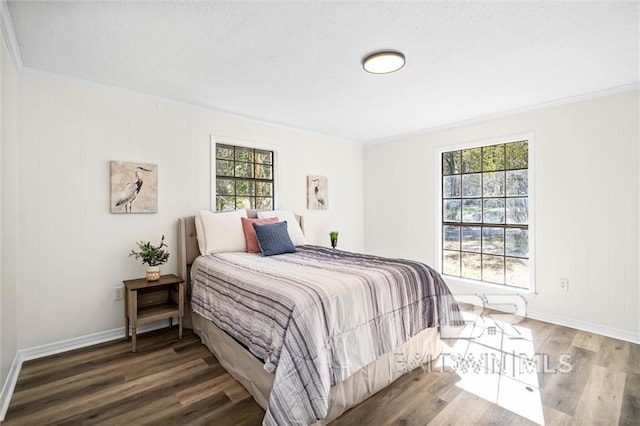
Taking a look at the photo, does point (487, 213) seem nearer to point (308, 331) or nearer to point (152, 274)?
point (308, 331)

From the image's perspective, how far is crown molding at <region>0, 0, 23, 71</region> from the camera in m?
1.71

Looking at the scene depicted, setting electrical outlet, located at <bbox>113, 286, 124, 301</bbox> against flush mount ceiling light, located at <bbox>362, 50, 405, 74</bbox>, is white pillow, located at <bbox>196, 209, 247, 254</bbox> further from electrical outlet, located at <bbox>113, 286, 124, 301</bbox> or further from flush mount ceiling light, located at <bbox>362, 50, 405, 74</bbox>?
flush mount ceiling light, located at <bbox>362, 50, 405, 74</bbox>

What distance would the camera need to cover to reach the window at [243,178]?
3586mm

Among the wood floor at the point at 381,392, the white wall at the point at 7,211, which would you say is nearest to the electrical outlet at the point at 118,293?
the wood floor at the point at 381,392

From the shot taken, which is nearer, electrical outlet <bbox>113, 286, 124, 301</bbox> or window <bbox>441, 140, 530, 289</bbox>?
electrical outlet <bbox>113, 286, 124, 301</bbox>

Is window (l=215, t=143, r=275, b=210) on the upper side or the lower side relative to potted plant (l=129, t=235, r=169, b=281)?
upper

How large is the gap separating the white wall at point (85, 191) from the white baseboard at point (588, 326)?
395 centimetres

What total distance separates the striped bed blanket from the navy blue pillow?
296 mm

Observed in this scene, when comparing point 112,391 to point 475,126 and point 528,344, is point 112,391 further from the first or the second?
point 475,126

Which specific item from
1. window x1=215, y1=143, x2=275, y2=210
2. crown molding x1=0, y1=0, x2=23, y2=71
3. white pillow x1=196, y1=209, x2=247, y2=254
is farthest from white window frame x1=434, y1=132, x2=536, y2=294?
crown molding x1=0, y1=0, x2=23, y2=71

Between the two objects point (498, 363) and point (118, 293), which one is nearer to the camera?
point (498, 363)

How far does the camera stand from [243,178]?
149 inches

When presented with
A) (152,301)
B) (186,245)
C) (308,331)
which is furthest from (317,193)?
(308,331)

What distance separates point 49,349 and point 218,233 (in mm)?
1634
